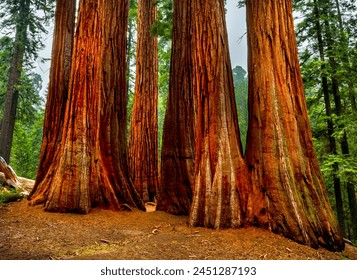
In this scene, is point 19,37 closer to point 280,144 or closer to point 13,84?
point 13,84

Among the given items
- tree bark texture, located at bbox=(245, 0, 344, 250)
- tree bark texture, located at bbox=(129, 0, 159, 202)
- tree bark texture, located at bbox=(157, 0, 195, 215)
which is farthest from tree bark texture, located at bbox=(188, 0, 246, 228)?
tree bark texture, located at bbox=(129, 0, 159, 202)

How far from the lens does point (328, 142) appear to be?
1031 cm

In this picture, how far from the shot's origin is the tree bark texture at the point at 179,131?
6211 mm

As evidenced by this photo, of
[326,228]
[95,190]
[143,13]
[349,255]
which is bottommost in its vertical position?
[349,255]

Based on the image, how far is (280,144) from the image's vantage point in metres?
4.04

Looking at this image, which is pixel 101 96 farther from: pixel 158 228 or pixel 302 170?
pixel 302 170

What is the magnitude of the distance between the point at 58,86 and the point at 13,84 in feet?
36.3

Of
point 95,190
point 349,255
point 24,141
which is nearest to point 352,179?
point 349,255

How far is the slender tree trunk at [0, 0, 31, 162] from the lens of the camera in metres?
14.8

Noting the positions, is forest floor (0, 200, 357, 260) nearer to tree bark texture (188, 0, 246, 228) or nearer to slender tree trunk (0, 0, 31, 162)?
tree bark texture (188, 0, 246, 228)

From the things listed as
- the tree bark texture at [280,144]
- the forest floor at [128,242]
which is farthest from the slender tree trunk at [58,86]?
the tree bark texture at [280,144]

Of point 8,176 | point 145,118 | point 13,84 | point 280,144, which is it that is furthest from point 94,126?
point 13,84

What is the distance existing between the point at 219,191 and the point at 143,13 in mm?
9555

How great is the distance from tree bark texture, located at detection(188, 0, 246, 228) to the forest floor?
348mm
